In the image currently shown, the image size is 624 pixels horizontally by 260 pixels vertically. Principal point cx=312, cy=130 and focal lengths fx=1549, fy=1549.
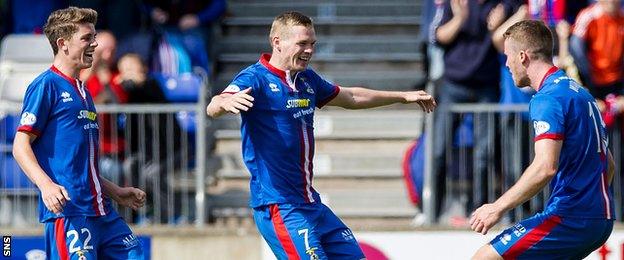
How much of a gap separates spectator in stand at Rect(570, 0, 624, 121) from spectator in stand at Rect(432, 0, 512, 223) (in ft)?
2.31

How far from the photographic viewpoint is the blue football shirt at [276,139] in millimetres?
9664

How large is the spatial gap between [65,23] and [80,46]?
0.17 meters

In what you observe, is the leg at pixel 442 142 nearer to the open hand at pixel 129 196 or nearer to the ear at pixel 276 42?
the ear at pixel 276 42

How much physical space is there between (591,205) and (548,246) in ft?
1.15

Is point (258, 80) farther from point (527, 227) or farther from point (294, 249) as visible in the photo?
point (527, 227)

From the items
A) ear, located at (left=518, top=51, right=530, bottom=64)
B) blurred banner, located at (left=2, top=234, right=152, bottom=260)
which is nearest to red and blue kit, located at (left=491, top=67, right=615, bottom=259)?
ear, located at (left=518, top=51, right=530, bottom=64)

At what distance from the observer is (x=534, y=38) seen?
9.19m

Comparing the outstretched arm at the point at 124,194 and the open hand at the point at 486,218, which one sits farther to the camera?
the outstretched arm at the point at 124,194

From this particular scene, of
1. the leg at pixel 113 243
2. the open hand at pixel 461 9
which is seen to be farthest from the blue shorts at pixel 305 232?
the open hand at pixel 461 9

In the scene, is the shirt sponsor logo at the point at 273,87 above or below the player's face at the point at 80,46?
below

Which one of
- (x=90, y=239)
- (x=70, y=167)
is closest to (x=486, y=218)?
(x=90, y=239)

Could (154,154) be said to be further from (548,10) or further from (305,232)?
(305,232)

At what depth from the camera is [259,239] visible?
12898 mm

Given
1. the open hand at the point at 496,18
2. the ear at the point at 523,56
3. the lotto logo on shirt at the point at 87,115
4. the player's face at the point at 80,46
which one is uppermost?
the open hand at the point at 496,18
